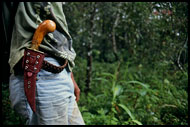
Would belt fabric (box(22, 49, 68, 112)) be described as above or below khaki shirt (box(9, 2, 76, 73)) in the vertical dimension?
below

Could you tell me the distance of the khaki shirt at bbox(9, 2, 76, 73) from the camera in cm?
116

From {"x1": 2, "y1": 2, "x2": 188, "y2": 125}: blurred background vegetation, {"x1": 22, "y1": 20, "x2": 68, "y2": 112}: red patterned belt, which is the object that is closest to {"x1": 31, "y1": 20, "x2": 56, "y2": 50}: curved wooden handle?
{"x1": 22, "y1": 20, "x2": 68, "y2": 112}: red patterned belt


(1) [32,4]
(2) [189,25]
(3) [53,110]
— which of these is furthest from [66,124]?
(2) [189,25]

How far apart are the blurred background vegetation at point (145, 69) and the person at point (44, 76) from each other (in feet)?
3.25

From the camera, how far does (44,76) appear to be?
1.13 metres

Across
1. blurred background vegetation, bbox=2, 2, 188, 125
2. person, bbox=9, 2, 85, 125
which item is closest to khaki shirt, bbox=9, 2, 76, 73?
person, bbox=9, 2, 85, 125

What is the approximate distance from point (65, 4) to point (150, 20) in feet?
5.71

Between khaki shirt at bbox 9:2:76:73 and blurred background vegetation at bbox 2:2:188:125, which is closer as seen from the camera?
khaki shirt at bbox 9:2:76:73

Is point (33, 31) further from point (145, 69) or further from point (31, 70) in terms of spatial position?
point (145, 69)

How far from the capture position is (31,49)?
42.4 inches

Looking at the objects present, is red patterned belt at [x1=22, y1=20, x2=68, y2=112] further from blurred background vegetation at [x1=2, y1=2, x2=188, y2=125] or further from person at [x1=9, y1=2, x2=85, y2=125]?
blurred background vegetation at [x1=2, y1=2, x2=188, y2=125]

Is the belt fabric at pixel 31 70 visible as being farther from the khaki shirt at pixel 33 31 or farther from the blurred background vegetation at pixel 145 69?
the blurred background vegetation at pixel 145 69

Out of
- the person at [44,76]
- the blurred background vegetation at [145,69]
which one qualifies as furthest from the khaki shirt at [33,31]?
the blurred background vegetation at [145,69]

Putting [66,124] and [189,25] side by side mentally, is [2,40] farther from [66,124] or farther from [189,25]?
[189,25]
